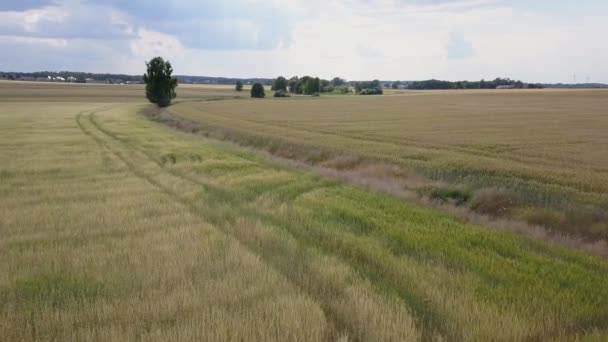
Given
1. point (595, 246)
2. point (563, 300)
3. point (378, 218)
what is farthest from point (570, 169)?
point (563, 300)

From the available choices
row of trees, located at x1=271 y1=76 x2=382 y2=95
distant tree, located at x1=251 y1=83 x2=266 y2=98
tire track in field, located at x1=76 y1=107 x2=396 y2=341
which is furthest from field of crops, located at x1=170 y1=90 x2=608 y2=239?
row of trees, located at x1=271 y1=76 x2=382 y2=95

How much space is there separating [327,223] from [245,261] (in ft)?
10.3

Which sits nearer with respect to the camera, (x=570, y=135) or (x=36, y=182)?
(x=36, y=182)

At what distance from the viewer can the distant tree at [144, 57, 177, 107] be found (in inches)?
3250

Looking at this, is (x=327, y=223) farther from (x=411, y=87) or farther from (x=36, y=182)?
(x=411, y=87)

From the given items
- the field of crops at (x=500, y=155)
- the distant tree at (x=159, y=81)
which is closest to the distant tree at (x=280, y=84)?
the distant tree at (x=159, y=81)

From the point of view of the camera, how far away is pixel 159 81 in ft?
272

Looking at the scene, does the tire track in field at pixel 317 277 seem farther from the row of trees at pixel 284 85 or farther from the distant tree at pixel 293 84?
the distant tree at pixel 293 84

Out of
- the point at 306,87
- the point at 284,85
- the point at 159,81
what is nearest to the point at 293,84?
the point at 284,85

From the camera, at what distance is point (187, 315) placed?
6336 millimetres

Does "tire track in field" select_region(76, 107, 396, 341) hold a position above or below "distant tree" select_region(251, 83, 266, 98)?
above

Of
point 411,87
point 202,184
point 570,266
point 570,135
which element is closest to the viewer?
point 570,266

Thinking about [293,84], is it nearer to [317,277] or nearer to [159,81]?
[159,81]

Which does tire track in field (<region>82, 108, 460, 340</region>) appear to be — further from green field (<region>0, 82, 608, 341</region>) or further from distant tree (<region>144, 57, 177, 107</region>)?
distant tree (<region>144, 57, 177, 107</region>)
